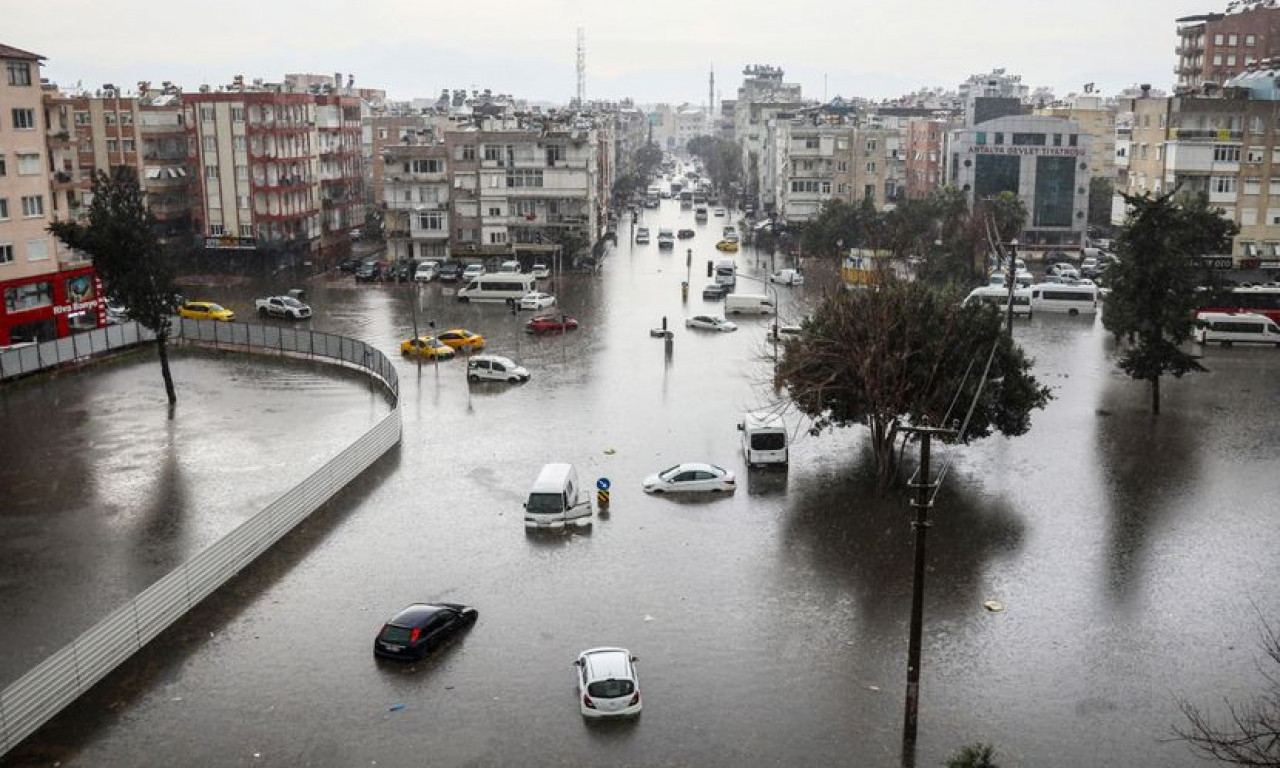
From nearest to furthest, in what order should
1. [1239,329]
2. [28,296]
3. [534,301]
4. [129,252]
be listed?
[129,252], [28,296], [1239,329], [534,301]

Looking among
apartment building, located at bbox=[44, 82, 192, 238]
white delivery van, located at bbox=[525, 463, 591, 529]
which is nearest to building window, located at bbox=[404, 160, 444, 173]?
apartment building, located at bbox=[44, 82, 192, 238]

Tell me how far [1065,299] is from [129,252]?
158 feet

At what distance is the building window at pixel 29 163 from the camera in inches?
1992

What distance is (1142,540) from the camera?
28.5 meters

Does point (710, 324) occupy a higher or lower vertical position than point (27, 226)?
lower

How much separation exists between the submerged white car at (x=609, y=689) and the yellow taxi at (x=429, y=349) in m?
30.4

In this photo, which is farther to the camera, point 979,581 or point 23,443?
point 23,443

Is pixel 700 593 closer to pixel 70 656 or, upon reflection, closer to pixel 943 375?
pixel 943 375

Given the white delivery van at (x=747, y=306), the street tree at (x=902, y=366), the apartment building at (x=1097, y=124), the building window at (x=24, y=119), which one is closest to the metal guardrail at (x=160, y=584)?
the building window at (x=24, y=119)

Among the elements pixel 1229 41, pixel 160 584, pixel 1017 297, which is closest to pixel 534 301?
pixel 1017 297

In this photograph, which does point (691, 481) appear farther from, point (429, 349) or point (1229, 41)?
point (1229, 41)

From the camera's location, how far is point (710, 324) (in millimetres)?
58219

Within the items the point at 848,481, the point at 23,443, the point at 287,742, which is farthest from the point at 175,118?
the point at 287,742

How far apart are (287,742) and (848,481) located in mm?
18658
